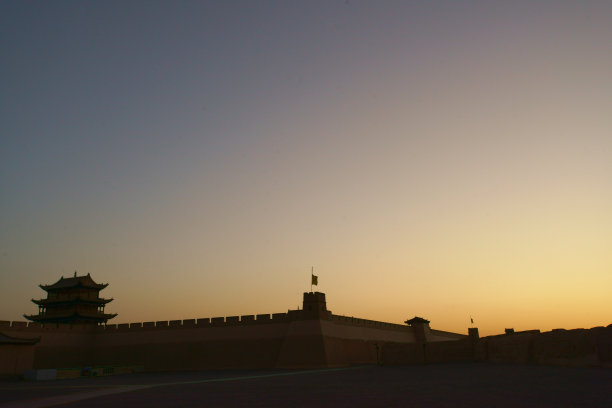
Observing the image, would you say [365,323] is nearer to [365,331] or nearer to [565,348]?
[365,331]

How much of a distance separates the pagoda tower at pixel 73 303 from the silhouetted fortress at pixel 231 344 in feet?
20.3

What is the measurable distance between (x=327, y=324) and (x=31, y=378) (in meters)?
20.3

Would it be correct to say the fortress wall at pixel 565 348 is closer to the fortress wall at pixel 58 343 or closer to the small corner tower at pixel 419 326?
the small corner tower at pixel 419 326

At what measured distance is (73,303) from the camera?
4781 centimetres

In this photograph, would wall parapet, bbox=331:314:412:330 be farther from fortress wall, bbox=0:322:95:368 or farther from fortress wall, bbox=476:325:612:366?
fortress wall, bbox=0:322:95:368

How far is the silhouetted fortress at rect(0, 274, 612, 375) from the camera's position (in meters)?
30.6

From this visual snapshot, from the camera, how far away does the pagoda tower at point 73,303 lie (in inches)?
1869

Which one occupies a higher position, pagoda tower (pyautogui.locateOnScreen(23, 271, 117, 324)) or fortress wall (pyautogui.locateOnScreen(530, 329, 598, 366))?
pagoda tower (pyautogui.locateOnScreen(23, 271, 117, 324))

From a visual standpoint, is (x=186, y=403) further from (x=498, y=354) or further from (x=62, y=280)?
(x=62, y=280)

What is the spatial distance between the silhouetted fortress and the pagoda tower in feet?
20.3

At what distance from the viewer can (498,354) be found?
26.2 m

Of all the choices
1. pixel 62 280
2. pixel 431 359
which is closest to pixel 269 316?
pixel 431 359

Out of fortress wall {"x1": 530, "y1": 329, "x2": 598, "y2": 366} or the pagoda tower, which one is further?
the pagoda tower

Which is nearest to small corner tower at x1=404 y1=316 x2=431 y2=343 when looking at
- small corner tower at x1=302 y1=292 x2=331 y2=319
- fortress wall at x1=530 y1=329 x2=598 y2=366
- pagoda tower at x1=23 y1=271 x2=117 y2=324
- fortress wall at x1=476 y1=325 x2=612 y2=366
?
small corner tower at x1=302 y1=292 x2=331 y2=319
